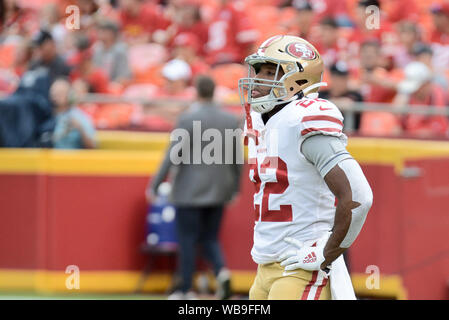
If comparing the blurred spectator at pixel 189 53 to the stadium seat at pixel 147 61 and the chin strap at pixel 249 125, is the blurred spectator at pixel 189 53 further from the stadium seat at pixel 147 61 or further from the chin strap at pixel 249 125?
the chin strap at pixel 249 125

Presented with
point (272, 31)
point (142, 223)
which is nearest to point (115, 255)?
point (142, 223)

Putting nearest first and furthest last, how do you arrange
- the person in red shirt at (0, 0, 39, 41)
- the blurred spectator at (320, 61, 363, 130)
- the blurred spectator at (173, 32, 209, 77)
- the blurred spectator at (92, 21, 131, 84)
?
the blurred spectator at (320, 61, 363, 130) → the blurred spectator at (173, 32, 209, 77) → the blurred spectator at (92, 21, 131, 84) → the person in red shirt at (0, 0, 39, 41)

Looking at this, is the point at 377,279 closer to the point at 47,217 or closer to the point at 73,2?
the point at 47,217

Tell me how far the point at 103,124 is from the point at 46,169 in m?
1.70

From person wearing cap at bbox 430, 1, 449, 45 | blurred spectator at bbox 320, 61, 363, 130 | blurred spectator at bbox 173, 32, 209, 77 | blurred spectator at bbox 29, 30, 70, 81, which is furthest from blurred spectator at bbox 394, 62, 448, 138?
A: blurred spectator at bbox 29, 30, 70, 81

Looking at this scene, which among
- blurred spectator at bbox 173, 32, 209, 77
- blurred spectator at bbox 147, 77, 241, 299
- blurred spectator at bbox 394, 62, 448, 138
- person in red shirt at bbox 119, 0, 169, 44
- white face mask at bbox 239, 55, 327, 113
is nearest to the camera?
white face mask at bbox 239, 55, 327, 113

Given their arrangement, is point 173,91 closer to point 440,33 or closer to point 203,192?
point 203,192

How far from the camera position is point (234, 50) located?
11336 mm

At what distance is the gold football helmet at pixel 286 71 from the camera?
4.09 metres

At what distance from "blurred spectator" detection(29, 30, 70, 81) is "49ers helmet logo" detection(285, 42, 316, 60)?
6655 mm

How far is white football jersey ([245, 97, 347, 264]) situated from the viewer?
397cm

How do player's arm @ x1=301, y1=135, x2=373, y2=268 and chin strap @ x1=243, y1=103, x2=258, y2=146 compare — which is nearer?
player's arm @ x1=301, y1=135, x2=373, y2=268

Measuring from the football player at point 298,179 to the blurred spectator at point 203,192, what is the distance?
398cm

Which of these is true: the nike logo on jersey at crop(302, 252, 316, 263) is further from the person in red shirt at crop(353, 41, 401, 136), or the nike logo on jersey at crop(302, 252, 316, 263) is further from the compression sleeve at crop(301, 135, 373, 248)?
the person in red shirt at crop(353, 41, 401, 136)
